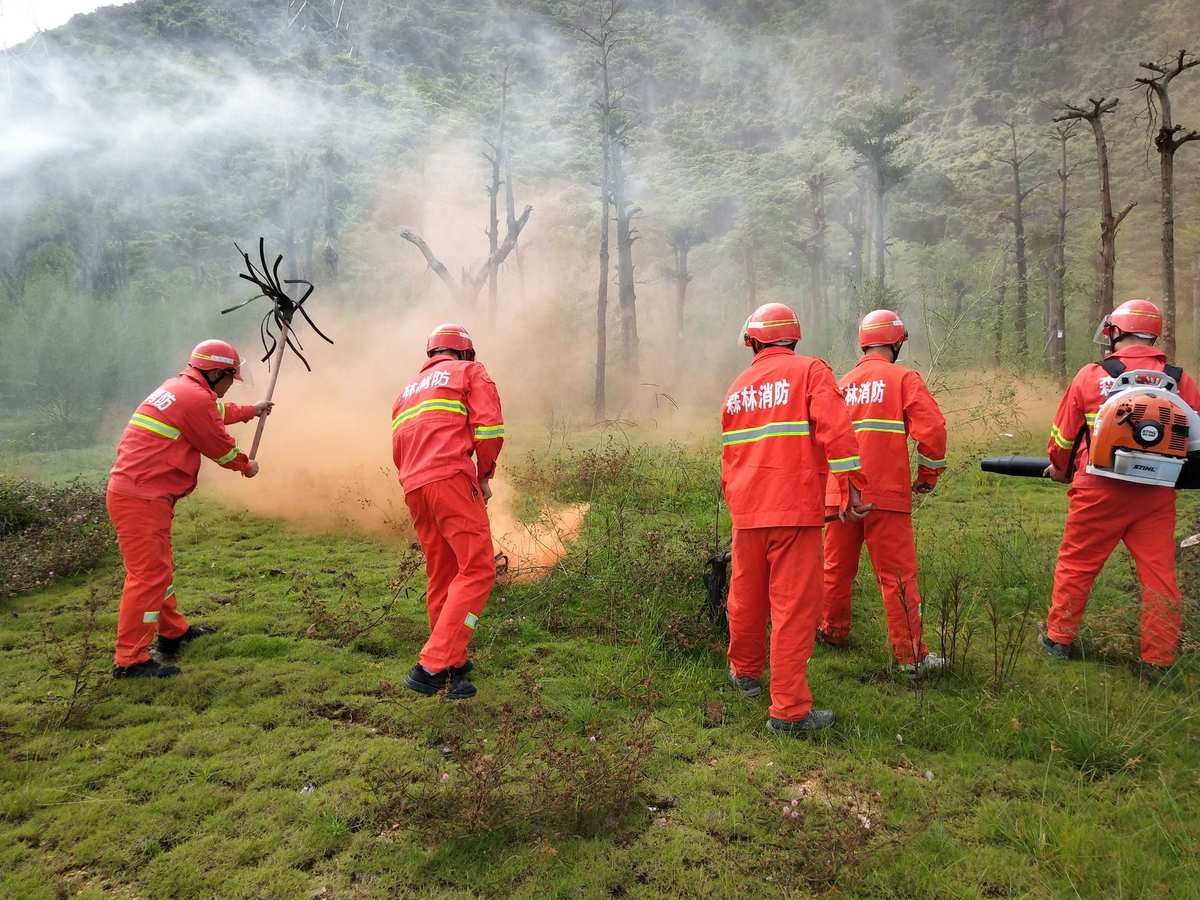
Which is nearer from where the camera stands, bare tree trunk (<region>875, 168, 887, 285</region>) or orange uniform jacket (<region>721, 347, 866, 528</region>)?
orange uniform jacket (<region>721, 347, 866, 528</region>)

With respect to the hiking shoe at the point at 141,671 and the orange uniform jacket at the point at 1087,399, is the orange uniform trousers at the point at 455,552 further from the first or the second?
the orange uniform jacket at the point at 1087,399

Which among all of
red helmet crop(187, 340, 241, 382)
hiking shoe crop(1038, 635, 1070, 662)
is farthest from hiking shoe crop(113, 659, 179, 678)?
hiking shoe crop(1038, 635, 1070, 662)

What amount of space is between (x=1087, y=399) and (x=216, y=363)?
20.3ft

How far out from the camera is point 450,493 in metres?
4.47

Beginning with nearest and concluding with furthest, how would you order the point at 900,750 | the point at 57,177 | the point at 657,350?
1. the point at 900,750
2. the point at 57,177
3. the point at 657,350

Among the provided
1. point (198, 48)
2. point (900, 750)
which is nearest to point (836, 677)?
point (900, 750)

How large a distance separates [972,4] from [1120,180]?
123 ft

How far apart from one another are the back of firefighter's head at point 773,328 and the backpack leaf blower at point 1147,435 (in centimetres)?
195

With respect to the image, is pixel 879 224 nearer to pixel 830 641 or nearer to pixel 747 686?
pixel 830 641

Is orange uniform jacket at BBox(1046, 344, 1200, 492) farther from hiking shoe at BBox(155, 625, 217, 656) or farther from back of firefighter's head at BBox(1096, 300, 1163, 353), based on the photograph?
hiking shoe at BBox(155, 625, 217, 656)

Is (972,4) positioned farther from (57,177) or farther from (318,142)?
(57,177)

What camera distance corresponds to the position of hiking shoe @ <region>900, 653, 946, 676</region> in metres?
4.37

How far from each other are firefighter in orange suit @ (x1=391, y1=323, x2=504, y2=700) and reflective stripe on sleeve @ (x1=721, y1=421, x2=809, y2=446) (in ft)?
4.86

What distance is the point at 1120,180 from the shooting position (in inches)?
1565
